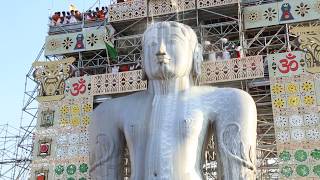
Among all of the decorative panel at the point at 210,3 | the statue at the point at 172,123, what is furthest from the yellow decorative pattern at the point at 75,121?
the statue at the point at 172,123

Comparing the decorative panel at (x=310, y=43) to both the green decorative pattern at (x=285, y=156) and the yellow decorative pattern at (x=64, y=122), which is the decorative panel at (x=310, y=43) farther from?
the yellow decorative pattern at (x=64, y=122)

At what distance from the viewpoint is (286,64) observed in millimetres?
9711

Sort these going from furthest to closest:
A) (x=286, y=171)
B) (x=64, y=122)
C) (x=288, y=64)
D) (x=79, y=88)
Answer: (x=79, y=88) → (x=64, y=122) → (x=288, y=64) → (x=286, y=171)

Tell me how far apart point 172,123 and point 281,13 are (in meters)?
7.89

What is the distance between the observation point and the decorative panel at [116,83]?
10578 millimetres

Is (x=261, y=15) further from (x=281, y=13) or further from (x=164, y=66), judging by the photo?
(x=164, y=66)

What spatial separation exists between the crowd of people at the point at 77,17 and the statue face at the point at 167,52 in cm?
928

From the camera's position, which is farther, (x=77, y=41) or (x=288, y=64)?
(x=77, y=41)

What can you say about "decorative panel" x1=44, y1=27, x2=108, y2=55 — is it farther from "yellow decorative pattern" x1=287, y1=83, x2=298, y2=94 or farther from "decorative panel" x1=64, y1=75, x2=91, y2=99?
"yellow decorative pattern" x1=287, y1=83, x2=298, y2=94

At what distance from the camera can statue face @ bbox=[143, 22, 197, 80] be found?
3.97 meters

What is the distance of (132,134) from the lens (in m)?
3.93

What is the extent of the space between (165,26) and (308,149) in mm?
5575

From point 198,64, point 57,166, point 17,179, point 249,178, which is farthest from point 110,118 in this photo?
point 17,179

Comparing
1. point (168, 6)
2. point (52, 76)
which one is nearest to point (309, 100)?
point (168, 6)
